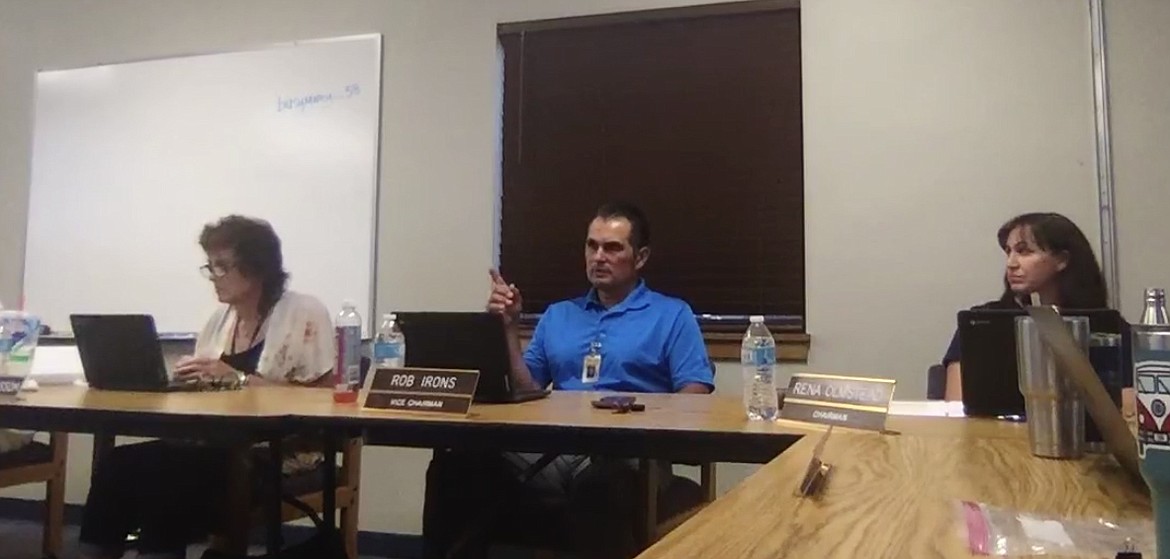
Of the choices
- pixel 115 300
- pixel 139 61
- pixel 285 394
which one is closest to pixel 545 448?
pixel 285 394

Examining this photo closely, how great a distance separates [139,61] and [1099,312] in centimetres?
364

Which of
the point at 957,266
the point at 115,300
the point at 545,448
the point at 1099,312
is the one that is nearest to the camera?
the point at 1099,312

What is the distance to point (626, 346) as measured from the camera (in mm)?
2447

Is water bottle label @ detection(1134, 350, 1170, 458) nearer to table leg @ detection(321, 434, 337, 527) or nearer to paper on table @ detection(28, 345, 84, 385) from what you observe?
table leg @ detection(321, 434, 337, 527)

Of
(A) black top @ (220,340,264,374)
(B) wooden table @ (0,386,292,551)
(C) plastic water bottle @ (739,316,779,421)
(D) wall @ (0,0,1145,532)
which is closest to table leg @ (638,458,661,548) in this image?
(C) plastic water bottle @ (739,316,779,421)

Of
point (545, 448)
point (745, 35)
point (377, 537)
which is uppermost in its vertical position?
point (745, 35)

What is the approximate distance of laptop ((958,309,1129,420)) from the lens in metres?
1.50

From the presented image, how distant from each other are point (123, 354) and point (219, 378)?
221 millimetres

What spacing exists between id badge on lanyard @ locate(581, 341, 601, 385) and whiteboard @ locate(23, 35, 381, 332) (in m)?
1.16

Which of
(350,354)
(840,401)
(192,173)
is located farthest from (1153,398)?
(192,173)

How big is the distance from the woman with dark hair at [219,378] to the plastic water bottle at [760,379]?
3.32 feet

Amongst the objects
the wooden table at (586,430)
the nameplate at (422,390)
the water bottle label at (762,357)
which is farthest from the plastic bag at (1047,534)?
the nameplate at (422,390)

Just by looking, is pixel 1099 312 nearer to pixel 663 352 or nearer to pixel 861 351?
pixel 663 352

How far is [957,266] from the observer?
2.77m
